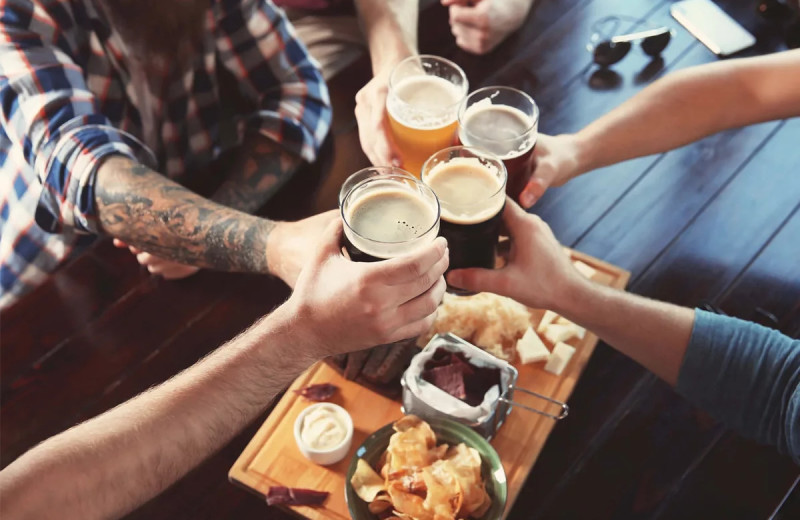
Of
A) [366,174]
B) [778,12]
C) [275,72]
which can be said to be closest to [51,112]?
[275,72]

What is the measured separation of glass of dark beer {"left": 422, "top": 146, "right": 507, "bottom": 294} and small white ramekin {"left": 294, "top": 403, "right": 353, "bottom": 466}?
17.3 inches

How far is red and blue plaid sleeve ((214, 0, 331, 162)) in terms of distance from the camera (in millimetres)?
2127

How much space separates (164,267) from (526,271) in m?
1.02

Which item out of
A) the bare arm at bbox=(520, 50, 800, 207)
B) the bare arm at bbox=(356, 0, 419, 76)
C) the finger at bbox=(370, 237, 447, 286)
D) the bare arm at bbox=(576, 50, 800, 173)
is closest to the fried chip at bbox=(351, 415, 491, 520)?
the finger at bbox=(370, 237, 447, 286)

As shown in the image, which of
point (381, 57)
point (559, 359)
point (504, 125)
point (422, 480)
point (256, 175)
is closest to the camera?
point (422, 480)

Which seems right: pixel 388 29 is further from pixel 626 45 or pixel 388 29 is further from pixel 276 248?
pixel 276 248

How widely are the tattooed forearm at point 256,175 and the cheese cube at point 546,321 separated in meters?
0.90

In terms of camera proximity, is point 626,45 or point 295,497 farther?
point 626,45

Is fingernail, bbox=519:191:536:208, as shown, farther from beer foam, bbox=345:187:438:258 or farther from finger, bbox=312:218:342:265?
finger, bbox=312:218:342:265

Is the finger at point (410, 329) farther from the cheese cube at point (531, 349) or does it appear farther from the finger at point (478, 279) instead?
the cheese cube at point (531, 349)

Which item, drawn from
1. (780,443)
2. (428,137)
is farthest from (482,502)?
(428,137)

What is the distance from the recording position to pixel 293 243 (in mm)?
1631

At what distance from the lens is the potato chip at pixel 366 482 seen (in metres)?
1.43

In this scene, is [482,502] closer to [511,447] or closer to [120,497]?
[511,447]
